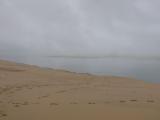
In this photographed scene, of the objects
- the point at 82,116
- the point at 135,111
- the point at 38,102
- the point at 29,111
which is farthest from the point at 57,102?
the point at 135,111

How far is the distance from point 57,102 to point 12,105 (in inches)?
65.3

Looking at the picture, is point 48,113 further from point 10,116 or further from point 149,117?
point 149,117

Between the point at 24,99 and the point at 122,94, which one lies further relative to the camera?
the point at 122,94

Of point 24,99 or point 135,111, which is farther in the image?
point 24,99

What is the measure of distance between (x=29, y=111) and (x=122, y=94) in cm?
485

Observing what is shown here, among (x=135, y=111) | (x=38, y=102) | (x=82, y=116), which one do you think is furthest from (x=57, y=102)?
(x=135, y=111)

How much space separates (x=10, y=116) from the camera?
9875 mm

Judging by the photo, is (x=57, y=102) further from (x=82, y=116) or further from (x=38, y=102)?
(x=82, y=116)

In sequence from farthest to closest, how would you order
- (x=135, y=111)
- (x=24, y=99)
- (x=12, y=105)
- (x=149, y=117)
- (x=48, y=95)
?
1. (x=48, y=95)
2. (x=24, y=99)
3. (x=12, y=105)
4. (x=135, y=111)
5. (x=149, y=117)

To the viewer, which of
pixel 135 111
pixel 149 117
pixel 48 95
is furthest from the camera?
pixel 48 95

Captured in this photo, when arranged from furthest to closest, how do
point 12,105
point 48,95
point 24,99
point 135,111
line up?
point 48,95
point 24,99
point 12,105
point 135,111

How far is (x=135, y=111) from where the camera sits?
10.2 meters

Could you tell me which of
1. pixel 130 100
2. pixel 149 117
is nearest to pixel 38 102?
pixel 130 100

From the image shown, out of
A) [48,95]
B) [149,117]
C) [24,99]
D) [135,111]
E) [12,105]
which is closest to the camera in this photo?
[149,117]
